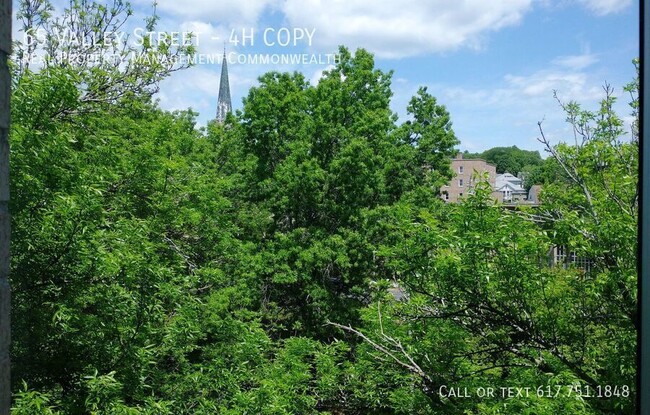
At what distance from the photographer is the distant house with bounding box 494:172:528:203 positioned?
200 cm

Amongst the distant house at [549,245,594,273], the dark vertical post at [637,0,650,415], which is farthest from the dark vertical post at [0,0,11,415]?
the distant house at [549,245,594,273]

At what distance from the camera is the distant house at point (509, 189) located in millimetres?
2002

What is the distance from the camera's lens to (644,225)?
795 mm

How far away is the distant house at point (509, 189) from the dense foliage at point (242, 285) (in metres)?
0.08

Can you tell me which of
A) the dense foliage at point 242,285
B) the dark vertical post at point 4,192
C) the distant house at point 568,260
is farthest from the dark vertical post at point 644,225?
the distant house at point 568,260

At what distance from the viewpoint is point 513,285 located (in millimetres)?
1902

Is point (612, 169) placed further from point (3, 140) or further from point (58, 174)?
point (58, 174)

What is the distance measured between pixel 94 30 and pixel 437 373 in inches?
79.2

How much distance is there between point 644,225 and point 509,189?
1.24 m

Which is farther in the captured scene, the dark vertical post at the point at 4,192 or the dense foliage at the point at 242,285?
the dense foliage at the point at 242,285

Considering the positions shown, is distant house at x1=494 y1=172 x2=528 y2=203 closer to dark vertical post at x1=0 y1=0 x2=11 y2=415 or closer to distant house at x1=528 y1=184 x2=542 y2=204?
distant house at x1=528 y1=184 x2=542 y2=204

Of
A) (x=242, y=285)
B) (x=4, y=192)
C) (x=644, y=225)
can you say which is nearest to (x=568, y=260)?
(x=644, y=225)

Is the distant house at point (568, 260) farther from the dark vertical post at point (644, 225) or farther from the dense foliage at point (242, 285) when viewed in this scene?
the dark vertical post at point (644, 225)

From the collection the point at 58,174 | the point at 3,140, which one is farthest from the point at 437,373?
the point at 3,140
